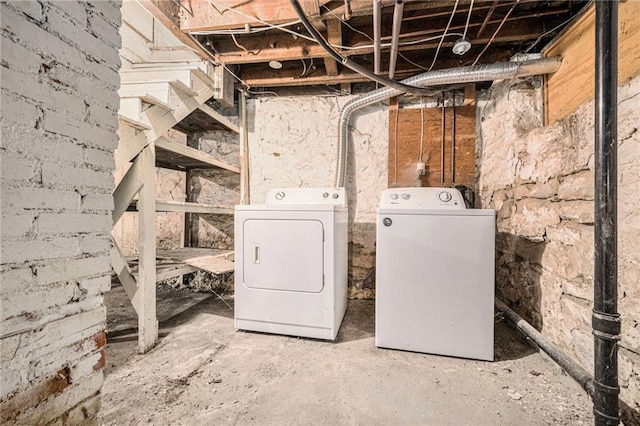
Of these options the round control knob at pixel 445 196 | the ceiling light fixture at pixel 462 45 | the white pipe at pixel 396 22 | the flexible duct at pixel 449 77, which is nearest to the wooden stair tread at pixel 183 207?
the flexible duct at pixel 449 77

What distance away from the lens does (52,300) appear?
2.39ft

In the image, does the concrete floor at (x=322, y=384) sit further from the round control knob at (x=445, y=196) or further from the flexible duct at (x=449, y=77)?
the flexible duct at (x=449, y=77)

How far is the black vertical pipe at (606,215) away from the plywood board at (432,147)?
1429 mm

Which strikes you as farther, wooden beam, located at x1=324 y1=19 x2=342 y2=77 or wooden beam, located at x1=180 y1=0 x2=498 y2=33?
wooden beam, located at x1=324 y1=19 x2=342 y2=77

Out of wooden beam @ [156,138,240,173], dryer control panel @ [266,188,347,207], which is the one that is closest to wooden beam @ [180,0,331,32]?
wooden beam @ [156,138,240,173]

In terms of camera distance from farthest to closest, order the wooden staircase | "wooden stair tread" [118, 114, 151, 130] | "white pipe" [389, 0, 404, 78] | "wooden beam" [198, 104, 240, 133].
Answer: "wooden beam" [198, 104, 240, 133]
the wooden staircase
"wooden stair tread" [118, 114, 151, 130]
"white pipe" [389, 0, 404, 78]

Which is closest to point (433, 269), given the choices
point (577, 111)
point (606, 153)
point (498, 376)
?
point (498, 376)

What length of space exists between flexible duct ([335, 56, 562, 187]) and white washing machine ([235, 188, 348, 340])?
0.76 metres

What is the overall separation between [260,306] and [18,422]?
1.16 meters

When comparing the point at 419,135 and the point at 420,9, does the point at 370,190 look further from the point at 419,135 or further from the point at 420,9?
the point at 420,9

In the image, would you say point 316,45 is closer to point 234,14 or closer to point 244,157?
point 234,14

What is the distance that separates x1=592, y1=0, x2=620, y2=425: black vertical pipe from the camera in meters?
0.88

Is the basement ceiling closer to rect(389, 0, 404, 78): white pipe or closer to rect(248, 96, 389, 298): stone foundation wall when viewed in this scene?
rect(389, 0, 404, 78): white pipe

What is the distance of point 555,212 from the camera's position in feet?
4.74
